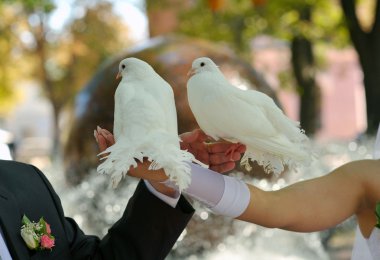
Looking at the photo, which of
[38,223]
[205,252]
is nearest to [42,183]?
[38,223]

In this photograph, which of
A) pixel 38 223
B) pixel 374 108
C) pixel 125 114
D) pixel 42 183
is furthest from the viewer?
pixel 374 108

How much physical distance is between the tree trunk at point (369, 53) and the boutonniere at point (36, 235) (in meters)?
9.92

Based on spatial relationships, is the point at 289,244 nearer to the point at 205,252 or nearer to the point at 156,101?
the point at 205,252

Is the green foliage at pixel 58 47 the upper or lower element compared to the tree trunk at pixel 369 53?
lower

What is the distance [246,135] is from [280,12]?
14.5 m

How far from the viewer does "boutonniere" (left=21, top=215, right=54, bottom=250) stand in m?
2.26

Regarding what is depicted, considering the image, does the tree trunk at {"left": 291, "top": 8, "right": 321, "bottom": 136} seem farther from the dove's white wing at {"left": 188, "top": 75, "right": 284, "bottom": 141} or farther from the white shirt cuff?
the dove's white wing at {"left": 188, "top": 75, "right": 284, "bottom": 141}

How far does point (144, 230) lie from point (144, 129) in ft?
2.02

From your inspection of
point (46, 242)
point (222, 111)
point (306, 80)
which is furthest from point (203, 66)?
point (306, 80)

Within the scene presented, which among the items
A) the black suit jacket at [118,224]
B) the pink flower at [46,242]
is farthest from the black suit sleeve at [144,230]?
the pink flower at [46,242]

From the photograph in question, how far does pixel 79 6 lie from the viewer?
2589cm

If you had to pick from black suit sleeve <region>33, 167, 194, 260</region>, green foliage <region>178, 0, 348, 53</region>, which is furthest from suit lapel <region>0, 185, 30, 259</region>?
green foliage <region>178, 0, 348, 53</region>

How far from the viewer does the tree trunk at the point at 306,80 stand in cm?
1723

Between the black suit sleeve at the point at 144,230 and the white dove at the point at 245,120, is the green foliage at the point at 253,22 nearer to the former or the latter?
the black suit sleeve at the point at 144,230
